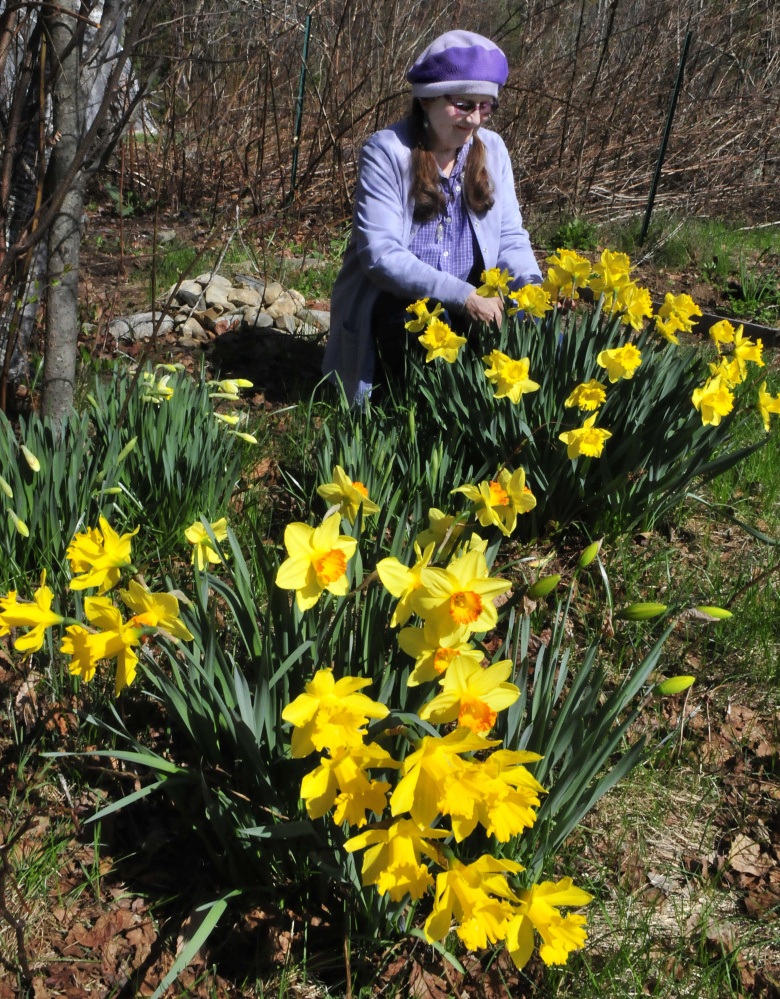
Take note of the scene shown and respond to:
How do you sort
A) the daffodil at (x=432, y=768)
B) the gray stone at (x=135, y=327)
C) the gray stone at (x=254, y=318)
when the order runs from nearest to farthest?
the daffodil at (x=432, y=768)
the gray stone at (x=135, y=327)
the gray stone at (x=254, y=318)

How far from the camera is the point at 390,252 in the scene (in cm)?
286

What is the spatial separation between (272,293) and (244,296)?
0.16 m

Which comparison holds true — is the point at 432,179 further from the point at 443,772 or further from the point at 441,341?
the point at 443,772

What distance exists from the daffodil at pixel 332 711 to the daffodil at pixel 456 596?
127mm

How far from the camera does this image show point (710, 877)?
1602mm

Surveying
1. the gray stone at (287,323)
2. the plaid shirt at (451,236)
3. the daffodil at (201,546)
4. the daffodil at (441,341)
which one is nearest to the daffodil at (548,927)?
the daffodil at (201,546)

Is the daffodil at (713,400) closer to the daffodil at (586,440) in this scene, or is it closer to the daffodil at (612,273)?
the daffodil at (586,440)

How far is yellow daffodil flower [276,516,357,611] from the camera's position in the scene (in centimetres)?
110

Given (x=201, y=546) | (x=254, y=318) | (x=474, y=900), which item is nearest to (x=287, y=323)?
(x=254, y=318)

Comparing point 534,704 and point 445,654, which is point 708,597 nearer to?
point 534,704

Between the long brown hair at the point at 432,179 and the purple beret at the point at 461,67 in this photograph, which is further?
the long brown hair at the point at 432,179

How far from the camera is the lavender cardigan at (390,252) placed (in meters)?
2.84

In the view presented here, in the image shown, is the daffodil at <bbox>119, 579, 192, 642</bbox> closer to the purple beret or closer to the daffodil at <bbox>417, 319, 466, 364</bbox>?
the daffodil at <bbox>417, 319, 466, 364</bbox>

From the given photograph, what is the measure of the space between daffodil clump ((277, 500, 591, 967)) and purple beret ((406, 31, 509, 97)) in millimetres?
2186
